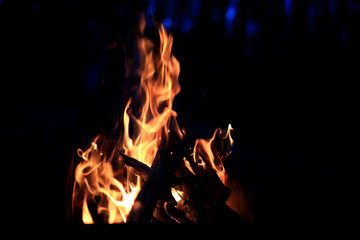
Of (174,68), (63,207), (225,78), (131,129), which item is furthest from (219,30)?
(63,207)

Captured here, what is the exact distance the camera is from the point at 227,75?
7.00m

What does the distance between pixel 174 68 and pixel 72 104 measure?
703cm

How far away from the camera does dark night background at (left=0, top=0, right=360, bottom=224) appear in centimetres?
380

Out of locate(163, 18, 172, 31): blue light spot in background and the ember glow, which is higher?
locate(163, 18, 172, 31): blue light spot in background

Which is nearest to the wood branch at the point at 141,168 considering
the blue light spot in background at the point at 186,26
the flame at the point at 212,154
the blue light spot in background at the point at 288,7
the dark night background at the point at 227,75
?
the flame at the point at 212,154

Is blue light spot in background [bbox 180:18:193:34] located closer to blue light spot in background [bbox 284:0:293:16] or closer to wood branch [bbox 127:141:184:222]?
blue light spot in background [bbox 284:0:293:16]

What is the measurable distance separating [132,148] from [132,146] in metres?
→ 0.02

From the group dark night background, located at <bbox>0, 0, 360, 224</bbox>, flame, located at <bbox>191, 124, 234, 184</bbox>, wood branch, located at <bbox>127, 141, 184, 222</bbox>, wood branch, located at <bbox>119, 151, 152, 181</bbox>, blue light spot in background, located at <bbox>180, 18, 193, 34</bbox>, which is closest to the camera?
wood branch, located at <bbox>127, 141, 184, 222</bbox>

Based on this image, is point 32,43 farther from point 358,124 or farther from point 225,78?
point 358,124

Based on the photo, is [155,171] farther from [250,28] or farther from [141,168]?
[250,28]

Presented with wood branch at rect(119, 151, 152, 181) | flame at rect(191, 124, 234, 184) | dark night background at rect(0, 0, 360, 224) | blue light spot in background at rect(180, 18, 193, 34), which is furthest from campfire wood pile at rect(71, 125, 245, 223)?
blue light spot in background at rect(180, 18, 193, 34)

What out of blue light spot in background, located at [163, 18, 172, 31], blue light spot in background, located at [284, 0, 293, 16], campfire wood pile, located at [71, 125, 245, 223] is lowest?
campfire wood pile, located at [71, 125, 245, 223]

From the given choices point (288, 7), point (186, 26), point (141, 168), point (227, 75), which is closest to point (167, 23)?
point (186, 26)

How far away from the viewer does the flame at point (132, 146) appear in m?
1.79
